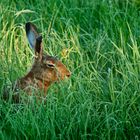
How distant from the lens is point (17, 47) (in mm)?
7664

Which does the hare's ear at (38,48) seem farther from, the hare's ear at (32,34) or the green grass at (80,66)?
the green grass at (80,66)

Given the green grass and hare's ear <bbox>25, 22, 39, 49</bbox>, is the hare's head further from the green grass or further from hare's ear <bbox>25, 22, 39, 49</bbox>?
the green grass

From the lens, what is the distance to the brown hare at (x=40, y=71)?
22.5ft

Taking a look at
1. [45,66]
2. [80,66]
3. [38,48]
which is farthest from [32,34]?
[80,66]

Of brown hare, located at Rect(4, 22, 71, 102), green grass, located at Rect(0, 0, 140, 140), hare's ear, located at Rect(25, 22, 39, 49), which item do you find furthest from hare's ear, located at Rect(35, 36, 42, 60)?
green grass, located at Rect(0, 0, 140, 140)

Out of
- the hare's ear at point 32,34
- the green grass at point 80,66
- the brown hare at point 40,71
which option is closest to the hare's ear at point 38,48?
the brown hare at point 40,71

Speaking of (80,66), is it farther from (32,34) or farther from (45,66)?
(32,34)

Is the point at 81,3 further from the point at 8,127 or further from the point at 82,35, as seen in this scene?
the point at 8,127

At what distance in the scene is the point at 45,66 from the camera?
7.00m

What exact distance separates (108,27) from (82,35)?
33 cm

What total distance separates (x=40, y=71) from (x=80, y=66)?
14.2 inches

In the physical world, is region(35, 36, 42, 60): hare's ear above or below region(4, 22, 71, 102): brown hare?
above

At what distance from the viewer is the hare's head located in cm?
686

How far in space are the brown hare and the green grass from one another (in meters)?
0.13
